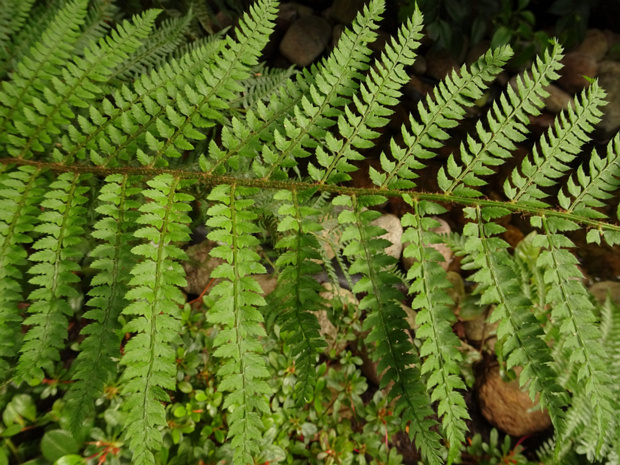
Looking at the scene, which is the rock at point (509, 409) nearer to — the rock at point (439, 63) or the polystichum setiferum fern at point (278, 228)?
the polystichum setiferum fern at point (278, 228)

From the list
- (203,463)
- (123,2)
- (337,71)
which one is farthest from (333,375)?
(123,2)

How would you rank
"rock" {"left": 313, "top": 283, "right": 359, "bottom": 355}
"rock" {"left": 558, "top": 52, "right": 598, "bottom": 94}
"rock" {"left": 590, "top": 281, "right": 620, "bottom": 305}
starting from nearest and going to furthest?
"rock" {"left": 313, "top": 283, "right": 359, "bottom": 355} < "rock" {"left": 590, "top": 281, "right": 620, "bottom": 305} < "rock" {"left": 558, "top": 52, "right": 598, "bottom": 94}

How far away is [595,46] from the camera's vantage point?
3760mm

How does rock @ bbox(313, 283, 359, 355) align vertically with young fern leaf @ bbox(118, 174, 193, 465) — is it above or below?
below

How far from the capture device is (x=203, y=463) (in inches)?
66.9

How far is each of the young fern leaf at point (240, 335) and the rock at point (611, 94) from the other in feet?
12.9

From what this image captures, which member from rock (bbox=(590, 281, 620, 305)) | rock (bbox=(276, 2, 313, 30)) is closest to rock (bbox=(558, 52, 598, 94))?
rock (bbox=(590, 281, 620, 305))

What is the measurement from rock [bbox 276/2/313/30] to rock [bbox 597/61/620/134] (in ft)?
9.73

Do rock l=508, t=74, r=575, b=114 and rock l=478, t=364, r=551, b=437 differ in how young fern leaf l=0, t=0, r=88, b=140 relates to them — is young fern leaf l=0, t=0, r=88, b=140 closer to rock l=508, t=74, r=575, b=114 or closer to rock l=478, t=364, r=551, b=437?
rock l=478, t=364, r=551, b=437

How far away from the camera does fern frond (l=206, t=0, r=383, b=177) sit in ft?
3.37

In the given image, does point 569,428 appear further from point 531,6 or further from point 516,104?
point 531,6

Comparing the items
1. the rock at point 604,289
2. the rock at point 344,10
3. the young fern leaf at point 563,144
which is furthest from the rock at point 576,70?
the young fern leaf at point 563,144

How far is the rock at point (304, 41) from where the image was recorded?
343 centimetres

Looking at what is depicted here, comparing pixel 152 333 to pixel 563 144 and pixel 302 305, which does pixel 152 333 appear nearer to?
pixel 302 305
